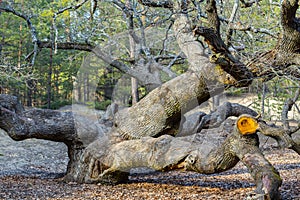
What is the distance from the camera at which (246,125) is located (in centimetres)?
412

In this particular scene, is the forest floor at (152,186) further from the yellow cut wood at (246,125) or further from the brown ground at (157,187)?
the yellow cut wood at (246,125)

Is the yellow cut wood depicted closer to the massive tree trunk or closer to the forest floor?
the massive tree trunk

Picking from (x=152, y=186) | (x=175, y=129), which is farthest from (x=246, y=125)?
(x=152, y=186)

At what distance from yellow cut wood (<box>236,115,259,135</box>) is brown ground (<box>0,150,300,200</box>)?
2.99 ft

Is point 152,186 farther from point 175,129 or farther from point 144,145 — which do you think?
point 175,129

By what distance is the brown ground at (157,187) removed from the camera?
16.3ft

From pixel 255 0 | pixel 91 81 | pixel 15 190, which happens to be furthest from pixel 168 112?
pixel 91 81

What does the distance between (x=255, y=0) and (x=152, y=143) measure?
2.29 meters

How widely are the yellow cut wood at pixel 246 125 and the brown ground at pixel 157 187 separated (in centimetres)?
91

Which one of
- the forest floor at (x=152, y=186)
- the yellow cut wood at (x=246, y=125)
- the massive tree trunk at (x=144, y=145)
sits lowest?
the forest floor at (x=152, y=186)

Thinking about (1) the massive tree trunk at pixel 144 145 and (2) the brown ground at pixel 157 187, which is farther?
(2) the brown ground at pixel 157 187

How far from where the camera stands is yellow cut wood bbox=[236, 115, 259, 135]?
13.3 feet

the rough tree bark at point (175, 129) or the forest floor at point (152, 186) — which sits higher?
the rough tree bark at point (175, 129)

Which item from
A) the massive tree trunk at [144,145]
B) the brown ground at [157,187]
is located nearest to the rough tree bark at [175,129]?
the massive tree trunk at [144,145]
